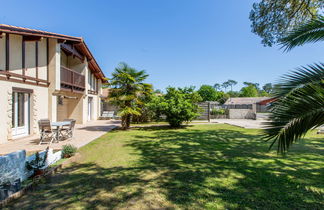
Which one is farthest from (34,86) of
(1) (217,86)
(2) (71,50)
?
(1) (217,86)

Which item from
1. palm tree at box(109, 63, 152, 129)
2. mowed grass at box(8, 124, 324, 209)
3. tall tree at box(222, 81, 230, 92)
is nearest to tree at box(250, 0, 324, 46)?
mowed grass at box(8, 124, 324, 209)

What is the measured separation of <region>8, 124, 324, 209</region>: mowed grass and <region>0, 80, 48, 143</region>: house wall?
4644 mm

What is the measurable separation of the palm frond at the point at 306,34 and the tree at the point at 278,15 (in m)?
6.11

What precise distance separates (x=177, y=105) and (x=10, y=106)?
30.3ft

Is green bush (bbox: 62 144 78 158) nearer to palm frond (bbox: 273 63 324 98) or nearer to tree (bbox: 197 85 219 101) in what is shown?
palm frond (bbox: 273 63 324 98)

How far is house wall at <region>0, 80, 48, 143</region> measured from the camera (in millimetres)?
6887

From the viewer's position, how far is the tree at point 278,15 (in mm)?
8361

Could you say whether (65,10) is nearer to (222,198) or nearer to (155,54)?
(155,54)

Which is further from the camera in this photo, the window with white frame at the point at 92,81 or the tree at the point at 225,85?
the tree at the point at 225,85

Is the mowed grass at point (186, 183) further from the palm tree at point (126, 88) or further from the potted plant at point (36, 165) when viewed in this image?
the palm tree at point (126, 88)

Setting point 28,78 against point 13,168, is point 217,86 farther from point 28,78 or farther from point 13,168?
point 13,168

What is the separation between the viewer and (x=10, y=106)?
23.8 ft

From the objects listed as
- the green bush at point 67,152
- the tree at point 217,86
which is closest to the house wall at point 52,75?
the green bush at point 67,152

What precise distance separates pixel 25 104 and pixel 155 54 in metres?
14.6
